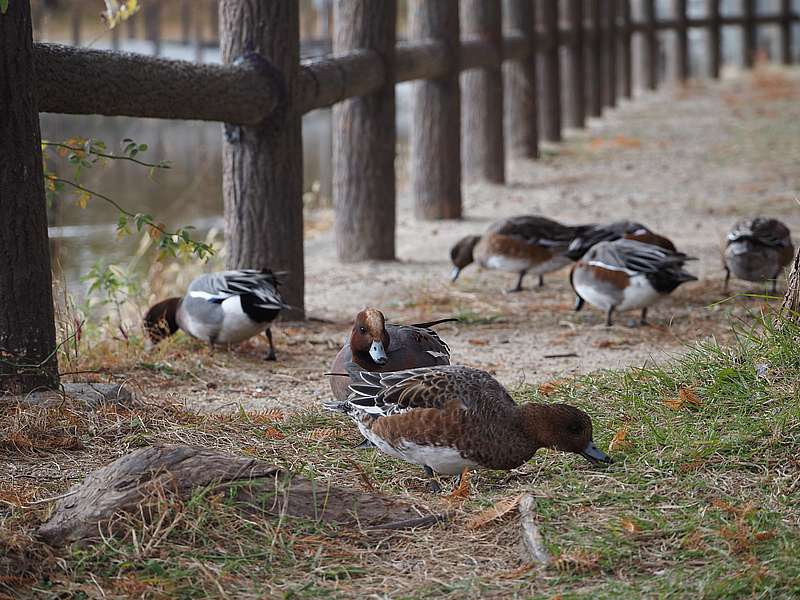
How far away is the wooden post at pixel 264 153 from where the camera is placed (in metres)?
6.61

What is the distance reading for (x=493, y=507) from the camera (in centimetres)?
372

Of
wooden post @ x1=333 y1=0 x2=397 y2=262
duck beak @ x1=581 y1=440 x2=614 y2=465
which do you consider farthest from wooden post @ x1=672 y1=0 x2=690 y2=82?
duck beak @ x1=581 y1=440 x2=614 y2=465

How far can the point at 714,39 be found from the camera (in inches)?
987

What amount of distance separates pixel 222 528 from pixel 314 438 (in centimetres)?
107

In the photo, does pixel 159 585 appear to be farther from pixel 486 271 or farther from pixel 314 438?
pixel 486 271

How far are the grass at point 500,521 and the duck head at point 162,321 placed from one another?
176cm

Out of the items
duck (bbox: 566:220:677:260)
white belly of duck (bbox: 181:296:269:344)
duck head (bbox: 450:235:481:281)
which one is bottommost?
white belly of duck (bbox: 181:296:269:344)

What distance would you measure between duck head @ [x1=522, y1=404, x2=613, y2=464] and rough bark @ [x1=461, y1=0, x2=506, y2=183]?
8.33 metres

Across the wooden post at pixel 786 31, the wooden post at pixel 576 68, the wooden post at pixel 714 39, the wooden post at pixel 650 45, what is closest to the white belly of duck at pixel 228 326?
the wooden post at pixel 576 68

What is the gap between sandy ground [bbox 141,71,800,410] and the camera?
5.97m

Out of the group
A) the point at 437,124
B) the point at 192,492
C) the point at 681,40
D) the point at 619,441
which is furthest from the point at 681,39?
the point at 192,492

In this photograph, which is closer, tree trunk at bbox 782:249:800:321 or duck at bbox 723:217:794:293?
tree trunk at bbox 782:249:800:321

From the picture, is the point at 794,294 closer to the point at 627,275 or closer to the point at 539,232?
the point at 627,275

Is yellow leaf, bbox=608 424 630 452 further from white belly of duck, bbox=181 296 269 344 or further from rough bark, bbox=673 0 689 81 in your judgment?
rough bark, bbox=673 0 689 81
